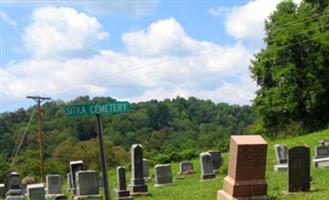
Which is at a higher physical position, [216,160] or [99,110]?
Answer: [99,110]

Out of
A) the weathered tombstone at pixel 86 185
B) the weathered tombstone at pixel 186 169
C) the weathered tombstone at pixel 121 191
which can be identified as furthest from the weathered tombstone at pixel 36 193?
the weathered tombstone at pixel 186 169

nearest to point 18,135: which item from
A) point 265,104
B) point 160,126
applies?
point 160,126

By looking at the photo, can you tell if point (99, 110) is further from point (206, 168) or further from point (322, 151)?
point (322, 151)

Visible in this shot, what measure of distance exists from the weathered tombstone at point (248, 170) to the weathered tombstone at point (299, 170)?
247cm

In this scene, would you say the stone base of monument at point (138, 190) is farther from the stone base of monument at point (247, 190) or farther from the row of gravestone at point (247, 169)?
the stone base of monument at point (247, 190)

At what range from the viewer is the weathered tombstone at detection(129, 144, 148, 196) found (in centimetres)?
2152

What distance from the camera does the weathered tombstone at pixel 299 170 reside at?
13.9 metres

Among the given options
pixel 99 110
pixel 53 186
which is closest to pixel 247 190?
pixel 99 110

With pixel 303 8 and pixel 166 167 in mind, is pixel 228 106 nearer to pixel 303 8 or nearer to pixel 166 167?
pixel 303 8

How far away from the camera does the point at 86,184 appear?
20844 millimetres

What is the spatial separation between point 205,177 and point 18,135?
84.9m

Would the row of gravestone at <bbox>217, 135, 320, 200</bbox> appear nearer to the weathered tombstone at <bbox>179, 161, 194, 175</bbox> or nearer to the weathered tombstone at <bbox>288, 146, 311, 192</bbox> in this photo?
the weathered tombstone at <bbox>288, 146, 311, 192</bbox>

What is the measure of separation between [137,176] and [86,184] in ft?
6.52

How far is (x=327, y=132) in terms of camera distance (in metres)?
38.1
